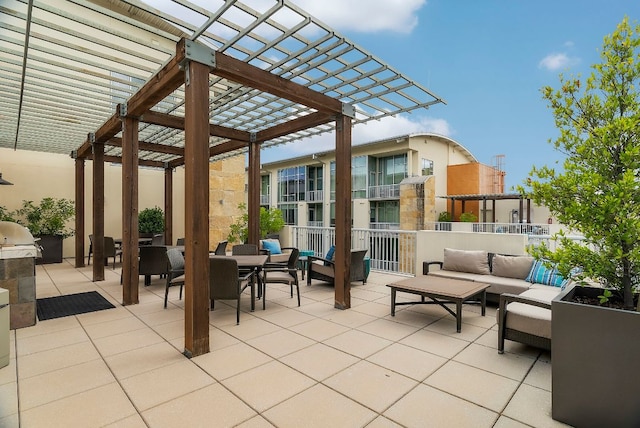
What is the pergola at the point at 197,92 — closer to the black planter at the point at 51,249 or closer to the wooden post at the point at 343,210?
the wooden post at the point at 343,210

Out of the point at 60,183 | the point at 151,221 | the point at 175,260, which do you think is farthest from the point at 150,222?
the point at 175,260

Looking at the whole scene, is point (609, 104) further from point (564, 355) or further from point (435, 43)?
point (435, 43)

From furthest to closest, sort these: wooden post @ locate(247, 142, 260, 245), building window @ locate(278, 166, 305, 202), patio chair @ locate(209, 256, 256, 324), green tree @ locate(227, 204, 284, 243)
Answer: building window @ locate(278, 166, 305, 202)
green tree @ locate(227, 204, 284, 243)
wooden post @ locate(247, 142, 260, 245)
patio chair @ locate(209, 256, 256, 324)

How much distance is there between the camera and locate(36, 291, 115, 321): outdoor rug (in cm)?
412

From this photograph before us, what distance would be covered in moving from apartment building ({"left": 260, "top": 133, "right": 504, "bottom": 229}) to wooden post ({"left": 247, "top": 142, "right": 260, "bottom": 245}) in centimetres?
948

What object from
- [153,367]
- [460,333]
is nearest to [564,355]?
[460,333]

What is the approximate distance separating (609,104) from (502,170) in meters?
21.3

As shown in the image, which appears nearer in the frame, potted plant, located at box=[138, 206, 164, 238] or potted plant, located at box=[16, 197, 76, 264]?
potted plant, located at box=[16, 197, 76, 264]

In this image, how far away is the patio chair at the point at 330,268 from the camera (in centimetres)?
546

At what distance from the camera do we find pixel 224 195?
32.1ft

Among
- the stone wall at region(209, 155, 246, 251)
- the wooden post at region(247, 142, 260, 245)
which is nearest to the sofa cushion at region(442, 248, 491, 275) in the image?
the wooden post at region(247, 142, 260, 245)

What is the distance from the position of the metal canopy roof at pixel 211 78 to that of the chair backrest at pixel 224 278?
2228 millimetres

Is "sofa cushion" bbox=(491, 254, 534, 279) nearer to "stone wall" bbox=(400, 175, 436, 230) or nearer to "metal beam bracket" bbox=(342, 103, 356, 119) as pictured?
"metal beam bracket" bbox=(342, 103, 356, 119)

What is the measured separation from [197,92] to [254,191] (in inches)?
139
